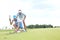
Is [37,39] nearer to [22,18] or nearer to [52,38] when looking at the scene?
[52,38]

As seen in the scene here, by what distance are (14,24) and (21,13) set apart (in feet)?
3.98

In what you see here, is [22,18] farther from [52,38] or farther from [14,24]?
[52,38]

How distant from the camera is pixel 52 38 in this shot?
1141cm

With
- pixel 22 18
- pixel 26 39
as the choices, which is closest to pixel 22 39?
pixel 26 39

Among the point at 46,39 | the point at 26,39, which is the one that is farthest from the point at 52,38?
the point at 26,39

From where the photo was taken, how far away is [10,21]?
1736cm

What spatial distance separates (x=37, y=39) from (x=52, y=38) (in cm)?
88

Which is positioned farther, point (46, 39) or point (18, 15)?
point (18, 15)

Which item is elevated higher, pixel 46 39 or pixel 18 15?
pixel 18 15

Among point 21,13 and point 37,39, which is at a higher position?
point 21,13

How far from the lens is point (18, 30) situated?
17141 mm

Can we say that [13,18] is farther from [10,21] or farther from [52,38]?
[52,38]

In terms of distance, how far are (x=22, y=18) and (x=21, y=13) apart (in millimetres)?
402

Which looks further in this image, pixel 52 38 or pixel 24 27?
pixel 24 27
